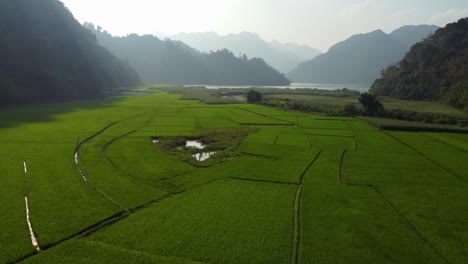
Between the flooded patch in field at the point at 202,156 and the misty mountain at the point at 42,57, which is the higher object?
the misty mountain at the point at 42,57

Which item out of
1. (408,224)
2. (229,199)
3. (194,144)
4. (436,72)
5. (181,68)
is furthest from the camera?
(181,68)

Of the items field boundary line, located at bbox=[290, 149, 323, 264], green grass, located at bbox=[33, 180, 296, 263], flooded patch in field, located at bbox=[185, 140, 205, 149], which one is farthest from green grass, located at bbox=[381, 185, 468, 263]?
flooded patch in field, located at bbox=[185, 140, 205, 149]

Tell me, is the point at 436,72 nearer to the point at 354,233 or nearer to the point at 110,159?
the point at 354,233

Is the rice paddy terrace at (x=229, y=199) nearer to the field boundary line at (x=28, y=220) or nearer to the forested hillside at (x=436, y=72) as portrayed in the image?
the field boundary line at (x=28, y=220)

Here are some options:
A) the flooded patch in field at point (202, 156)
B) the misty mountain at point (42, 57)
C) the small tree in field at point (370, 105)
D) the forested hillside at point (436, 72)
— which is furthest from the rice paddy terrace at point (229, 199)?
the forested hillside at point (436, 72)

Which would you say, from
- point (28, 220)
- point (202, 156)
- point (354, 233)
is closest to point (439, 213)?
point (354, 233)

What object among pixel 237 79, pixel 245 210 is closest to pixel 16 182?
pixel 245 210

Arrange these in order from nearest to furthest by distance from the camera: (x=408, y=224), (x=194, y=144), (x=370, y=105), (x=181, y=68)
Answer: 1. (x=408, y=224)
2. (x=194, y=144)
3. (x=370, y=105)
4. (x=181, y=68)
